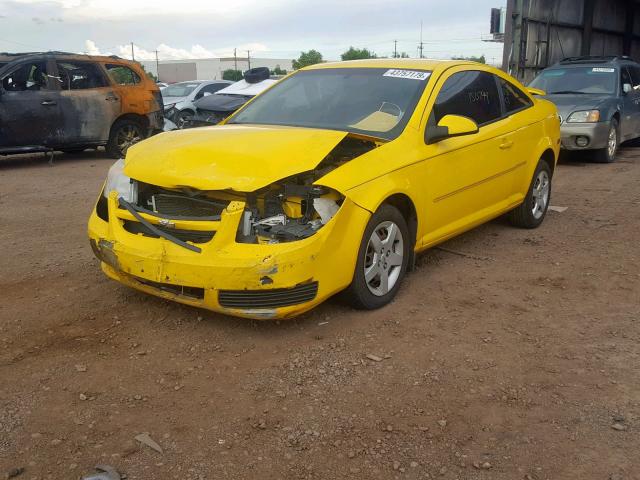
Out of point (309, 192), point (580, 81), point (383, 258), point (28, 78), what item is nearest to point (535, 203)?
point (383, 258)

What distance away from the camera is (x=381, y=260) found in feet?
13.0

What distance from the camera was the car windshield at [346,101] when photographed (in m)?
4.36

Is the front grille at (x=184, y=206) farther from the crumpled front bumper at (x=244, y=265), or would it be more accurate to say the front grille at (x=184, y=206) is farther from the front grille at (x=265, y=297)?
the front grille at (x=265, y=297)

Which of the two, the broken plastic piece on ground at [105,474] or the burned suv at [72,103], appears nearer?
the broken plastic piece on ground at [105,474]

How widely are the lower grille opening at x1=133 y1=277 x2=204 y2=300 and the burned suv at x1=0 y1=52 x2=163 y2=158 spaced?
23.8 feet

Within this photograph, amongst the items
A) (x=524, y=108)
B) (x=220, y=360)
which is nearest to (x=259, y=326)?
(x=220, y=360)

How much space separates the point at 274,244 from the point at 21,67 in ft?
27.2

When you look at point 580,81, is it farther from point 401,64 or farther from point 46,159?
point 46,159

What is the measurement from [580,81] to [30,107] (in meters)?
8.99

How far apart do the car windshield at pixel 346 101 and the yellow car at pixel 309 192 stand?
0.5 inches

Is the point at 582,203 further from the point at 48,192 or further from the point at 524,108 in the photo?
the point at 48,192

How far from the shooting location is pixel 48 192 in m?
8.07

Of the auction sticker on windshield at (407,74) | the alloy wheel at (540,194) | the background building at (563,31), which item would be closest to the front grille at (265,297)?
the auction sticker on windshield at (407,74)

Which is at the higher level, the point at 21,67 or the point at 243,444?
the point at 21,67
